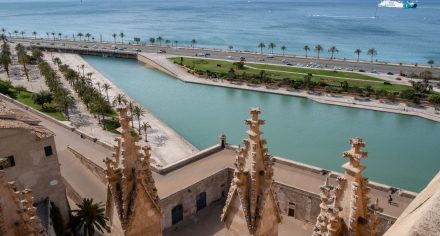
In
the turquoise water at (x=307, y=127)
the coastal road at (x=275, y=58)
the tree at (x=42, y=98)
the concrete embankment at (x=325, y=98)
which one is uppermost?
the coastal road at (x=275, y=58)

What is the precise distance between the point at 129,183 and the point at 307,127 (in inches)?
2763

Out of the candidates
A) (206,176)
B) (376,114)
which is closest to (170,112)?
(376,114)

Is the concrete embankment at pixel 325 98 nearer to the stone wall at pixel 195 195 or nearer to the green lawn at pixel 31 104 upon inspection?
the green lawn at pixel 31 104

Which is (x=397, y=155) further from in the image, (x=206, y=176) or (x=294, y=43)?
(x=294, y=43)

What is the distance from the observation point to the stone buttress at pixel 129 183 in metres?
12.5

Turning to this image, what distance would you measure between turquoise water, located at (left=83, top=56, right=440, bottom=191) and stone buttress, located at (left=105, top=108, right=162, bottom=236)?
50.9 m

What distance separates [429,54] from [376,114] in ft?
342

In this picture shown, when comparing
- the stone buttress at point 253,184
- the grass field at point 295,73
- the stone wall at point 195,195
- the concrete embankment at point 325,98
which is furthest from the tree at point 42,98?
the stone buttress at point 253,184

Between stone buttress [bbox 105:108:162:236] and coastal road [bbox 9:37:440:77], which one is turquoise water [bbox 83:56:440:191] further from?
stone buttress [bbox 105:108:162:236]

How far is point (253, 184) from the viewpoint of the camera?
11.7 metres

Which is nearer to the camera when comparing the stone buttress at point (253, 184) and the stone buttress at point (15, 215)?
the stone buttress at point (15, 215)

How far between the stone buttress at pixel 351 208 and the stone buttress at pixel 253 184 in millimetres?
2913

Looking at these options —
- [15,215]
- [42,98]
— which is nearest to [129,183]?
[15,215]

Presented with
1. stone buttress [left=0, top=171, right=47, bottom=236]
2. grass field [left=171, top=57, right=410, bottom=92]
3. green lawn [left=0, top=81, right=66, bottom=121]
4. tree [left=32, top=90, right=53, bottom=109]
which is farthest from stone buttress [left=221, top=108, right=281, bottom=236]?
grass field [left=171, top=57, right=410, bottom=92]
